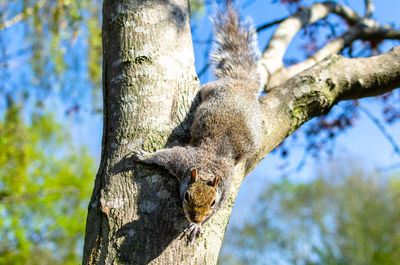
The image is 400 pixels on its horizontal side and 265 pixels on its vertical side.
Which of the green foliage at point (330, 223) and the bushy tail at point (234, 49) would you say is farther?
the green foliage at point (330, 223)

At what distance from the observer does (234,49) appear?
9.52 ft

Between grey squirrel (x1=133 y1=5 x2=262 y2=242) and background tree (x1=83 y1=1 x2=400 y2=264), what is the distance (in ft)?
0.28

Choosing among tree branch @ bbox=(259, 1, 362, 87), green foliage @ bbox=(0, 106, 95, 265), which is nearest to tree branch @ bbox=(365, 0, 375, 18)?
tree branch @ bbox=(259, 1, 362, 87)

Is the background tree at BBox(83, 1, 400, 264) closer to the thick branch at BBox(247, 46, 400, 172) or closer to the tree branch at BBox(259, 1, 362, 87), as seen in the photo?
the thick branch at BBox(247, 46, 400, 172)

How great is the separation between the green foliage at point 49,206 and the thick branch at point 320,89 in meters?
3.45

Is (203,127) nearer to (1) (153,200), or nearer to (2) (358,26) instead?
(1) (153,200)

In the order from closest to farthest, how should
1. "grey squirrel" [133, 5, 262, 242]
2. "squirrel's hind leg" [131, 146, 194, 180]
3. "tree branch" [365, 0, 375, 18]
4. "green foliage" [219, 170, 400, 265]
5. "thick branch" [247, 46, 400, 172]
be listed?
"squirrel's hind leg" [131, 146, 194, 180], "grey squirrel" [133, 5, 262, 242], "thick branch" [247, 46, 400, 172], "tree branch" [365, 0, 375, 18], "green foliage" [219, 170, 400, 265]

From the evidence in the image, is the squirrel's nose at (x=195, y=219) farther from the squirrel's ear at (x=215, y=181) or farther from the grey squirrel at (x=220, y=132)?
the squirrel's ear at (x=215, y=181)

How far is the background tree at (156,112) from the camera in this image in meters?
1.37

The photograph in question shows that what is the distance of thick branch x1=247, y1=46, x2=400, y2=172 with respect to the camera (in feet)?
6.43

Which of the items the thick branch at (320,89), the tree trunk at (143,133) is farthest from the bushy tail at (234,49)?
the tree trunk at (143,133)

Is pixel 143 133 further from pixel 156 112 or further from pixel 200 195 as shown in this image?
pixel 200 195

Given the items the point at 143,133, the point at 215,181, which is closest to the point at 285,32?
the point at 215,181

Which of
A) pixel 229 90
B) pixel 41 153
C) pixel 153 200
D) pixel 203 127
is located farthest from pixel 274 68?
pixel 41 153
